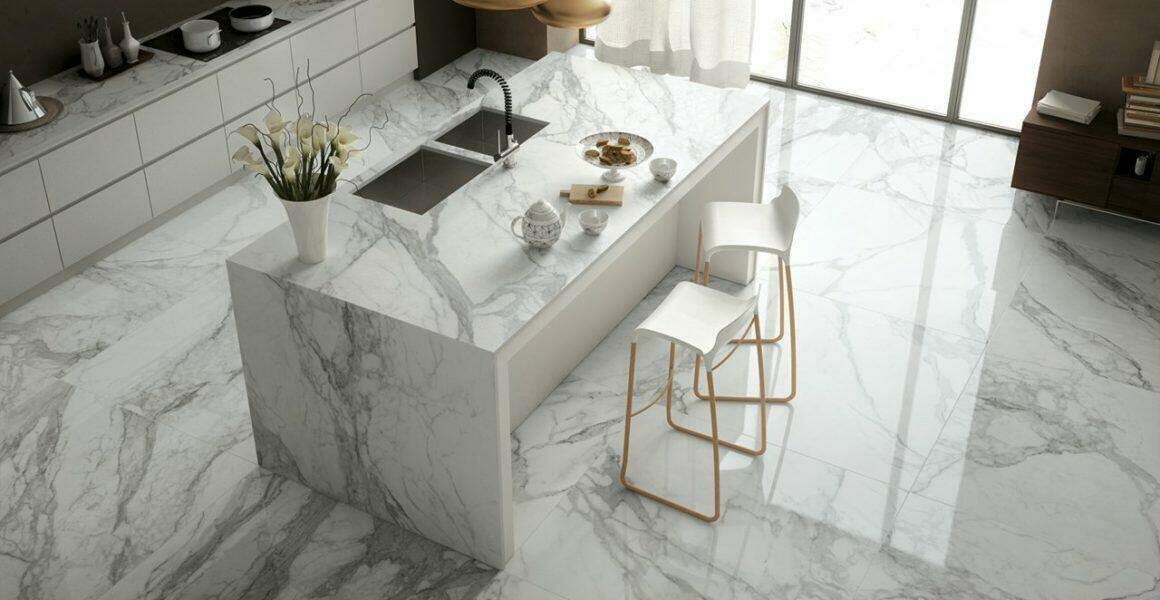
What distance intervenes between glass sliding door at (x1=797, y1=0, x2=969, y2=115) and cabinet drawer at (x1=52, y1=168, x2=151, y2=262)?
3789 mm

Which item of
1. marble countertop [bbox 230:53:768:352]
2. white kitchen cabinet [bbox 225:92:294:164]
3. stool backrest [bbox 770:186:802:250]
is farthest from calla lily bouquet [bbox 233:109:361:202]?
white kitchen cabinet [bbox 225:92:294:164]

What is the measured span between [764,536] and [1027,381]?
1452 mm

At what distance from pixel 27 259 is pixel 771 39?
14.0 ft

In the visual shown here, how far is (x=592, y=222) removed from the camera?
13.5ft

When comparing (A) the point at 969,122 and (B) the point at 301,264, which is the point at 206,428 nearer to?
(B) the point at 301,264

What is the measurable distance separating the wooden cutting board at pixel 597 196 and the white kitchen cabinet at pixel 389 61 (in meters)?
2.90

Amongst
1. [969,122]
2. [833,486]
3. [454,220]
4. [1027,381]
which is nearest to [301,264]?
[454,220]

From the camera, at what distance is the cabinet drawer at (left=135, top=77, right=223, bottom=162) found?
18.4 ft

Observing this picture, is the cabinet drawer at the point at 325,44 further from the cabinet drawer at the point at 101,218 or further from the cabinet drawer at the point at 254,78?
the cabinet drawer at the point at 101,218

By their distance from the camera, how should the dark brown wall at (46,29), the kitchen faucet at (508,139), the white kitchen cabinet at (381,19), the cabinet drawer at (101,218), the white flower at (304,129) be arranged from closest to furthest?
the white flower at (304,129), the kitchen faucet at (508,139), the cabinet drawer at (101,218), the dark brown wall at (46,29), the white kitchen cabinet at (381,19)

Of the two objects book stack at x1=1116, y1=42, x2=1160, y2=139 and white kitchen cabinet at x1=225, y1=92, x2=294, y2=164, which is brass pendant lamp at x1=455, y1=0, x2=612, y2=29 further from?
book stack at x1=1116, y1=42, x2=1160, y2=139

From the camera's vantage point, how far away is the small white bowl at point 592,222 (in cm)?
412

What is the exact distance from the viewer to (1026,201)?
20.2 feet

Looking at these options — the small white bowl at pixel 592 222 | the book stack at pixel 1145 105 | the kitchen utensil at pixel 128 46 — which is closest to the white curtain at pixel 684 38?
the book stack at pixel 1145 105
